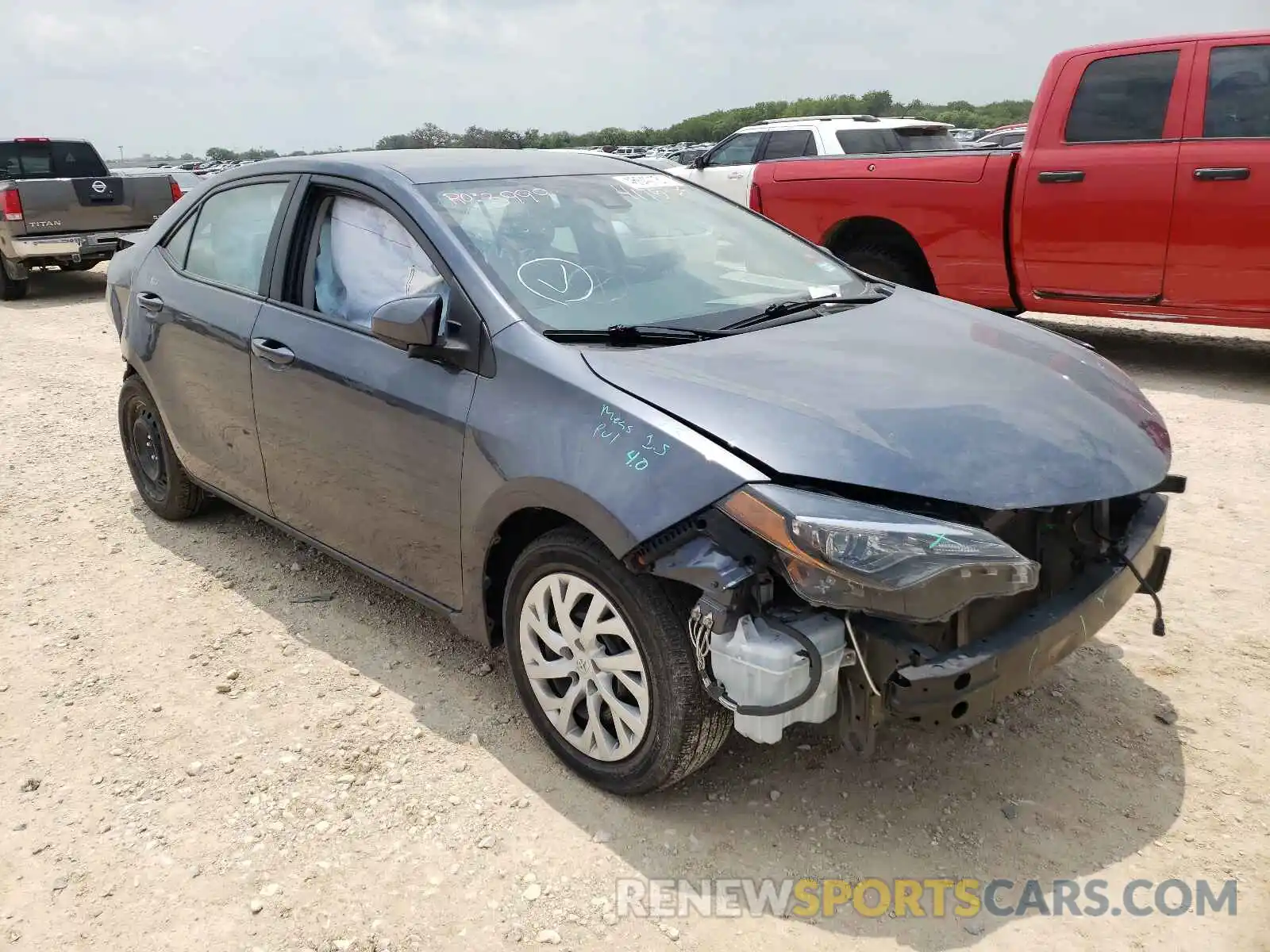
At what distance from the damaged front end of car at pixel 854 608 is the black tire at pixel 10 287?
40.2 ft

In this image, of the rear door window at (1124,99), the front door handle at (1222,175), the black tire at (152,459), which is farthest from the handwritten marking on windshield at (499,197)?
the rear door window at (1124,99)

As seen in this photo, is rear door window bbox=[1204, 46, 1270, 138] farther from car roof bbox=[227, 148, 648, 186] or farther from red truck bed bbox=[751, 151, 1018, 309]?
car roof bbox=[227, 148, 648, 186]

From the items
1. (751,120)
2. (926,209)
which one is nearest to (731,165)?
(926,209)

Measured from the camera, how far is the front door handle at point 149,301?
449cm

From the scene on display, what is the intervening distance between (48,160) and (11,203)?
290 cm

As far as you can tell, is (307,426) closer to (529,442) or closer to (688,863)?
(529,442)

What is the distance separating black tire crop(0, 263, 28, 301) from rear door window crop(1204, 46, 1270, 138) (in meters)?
12.1

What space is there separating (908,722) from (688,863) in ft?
2.26

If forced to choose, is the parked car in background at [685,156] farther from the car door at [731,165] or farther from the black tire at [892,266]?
the black tire at [892,266]

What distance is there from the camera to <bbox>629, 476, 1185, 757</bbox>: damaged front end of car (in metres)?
2.28

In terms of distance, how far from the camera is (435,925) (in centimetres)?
246

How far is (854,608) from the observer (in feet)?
7.52

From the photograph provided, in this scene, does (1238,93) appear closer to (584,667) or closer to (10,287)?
(584,667)

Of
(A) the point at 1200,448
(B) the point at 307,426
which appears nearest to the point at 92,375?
(B) the point at 307,426
